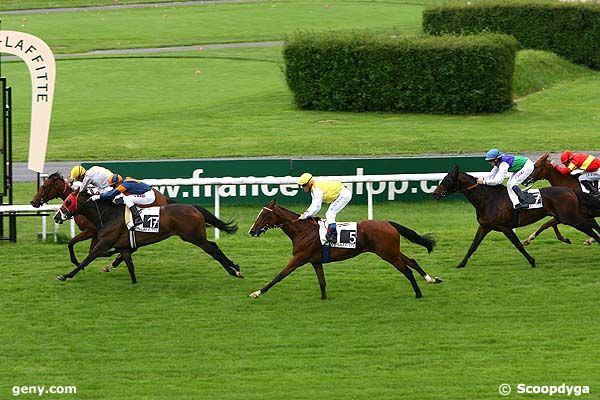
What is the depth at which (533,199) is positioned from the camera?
48.0ft

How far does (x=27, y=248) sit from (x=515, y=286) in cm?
638

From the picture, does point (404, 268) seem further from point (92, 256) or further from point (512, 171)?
point (92, 256)

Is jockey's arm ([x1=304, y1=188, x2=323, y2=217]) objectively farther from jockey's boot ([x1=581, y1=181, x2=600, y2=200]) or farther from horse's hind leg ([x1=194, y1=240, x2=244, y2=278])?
jockey's boot ([x1=581, y1=181, x2=600, y2=200])

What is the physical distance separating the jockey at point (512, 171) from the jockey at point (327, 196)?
6.38 feet

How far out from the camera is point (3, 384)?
11.0m

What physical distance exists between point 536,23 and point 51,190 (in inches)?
778

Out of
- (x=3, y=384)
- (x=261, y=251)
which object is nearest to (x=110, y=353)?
(x=3, y=384)

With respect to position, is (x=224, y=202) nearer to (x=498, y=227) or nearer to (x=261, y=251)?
(x=261, y=251)

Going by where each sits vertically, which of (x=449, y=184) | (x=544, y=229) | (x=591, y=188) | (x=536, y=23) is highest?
(x=536, y=23)

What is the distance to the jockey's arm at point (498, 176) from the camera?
1463 cm

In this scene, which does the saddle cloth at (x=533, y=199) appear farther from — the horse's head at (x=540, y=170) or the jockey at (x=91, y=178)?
the jockey at (x=91, y=178)

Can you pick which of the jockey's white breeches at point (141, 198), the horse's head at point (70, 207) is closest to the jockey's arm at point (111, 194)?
the jockey's white breeches at point (141, 198)

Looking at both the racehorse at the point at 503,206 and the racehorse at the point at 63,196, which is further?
the racehorse at the point at 63,196

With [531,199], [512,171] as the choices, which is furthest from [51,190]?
[531,199]
